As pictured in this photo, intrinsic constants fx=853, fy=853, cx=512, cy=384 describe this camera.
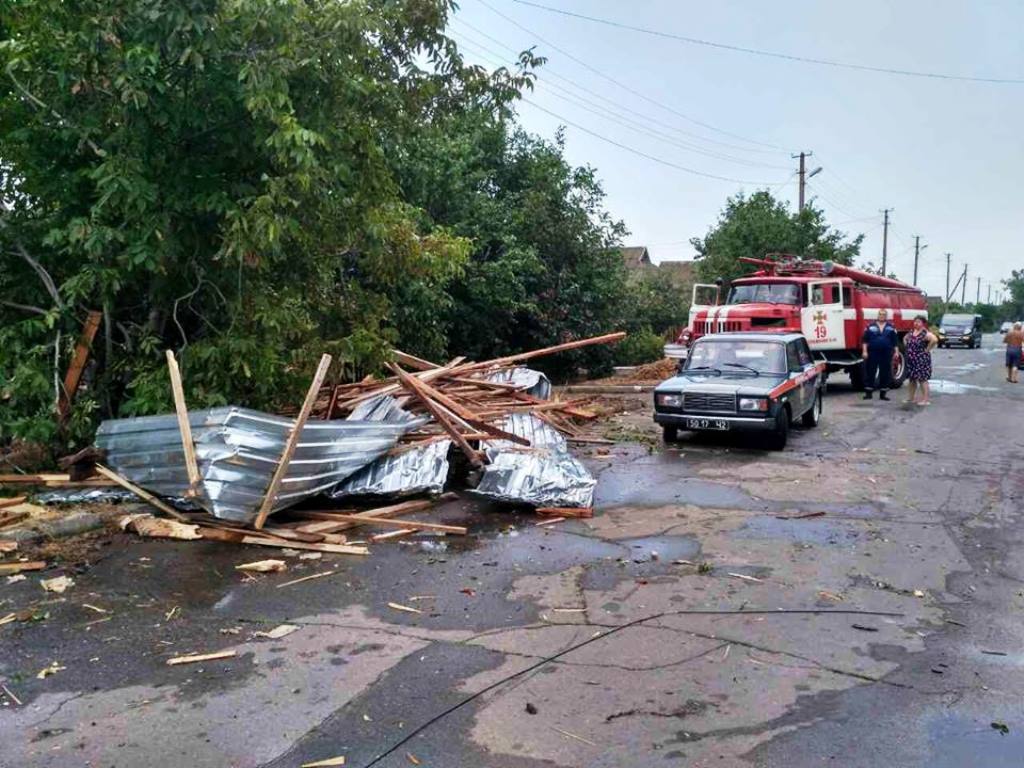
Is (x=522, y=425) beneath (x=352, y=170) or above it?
beneath

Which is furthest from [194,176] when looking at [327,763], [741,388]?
[741,388]

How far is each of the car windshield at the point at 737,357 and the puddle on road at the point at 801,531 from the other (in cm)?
514

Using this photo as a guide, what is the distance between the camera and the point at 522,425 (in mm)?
11070

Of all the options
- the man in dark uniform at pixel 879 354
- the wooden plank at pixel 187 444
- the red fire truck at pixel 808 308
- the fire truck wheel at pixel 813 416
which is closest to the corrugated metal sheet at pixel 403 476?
the wooden plank at pixel 187 444

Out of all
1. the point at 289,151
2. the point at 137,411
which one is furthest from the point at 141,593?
the point at 289,151

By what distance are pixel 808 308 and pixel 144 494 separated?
15.9 m

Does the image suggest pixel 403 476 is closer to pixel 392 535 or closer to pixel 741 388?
pixel 392 535

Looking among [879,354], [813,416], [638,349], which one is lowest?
[813,416]

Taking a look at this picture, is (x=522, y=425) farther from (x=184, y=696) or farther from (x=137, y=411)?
(x=184, y=696)

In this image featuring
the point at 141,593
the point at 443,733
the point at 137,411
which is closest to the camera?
the point at 443,733

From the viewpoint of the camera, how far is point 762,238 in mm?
36969

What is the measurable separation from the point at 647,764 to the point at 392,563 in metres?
3.59

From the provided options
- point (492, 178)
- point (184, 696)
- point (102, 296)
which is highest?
point (492, 178)

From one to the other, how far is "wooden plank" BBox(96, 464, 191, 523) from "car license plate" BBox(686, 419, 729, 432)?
7337 mm
